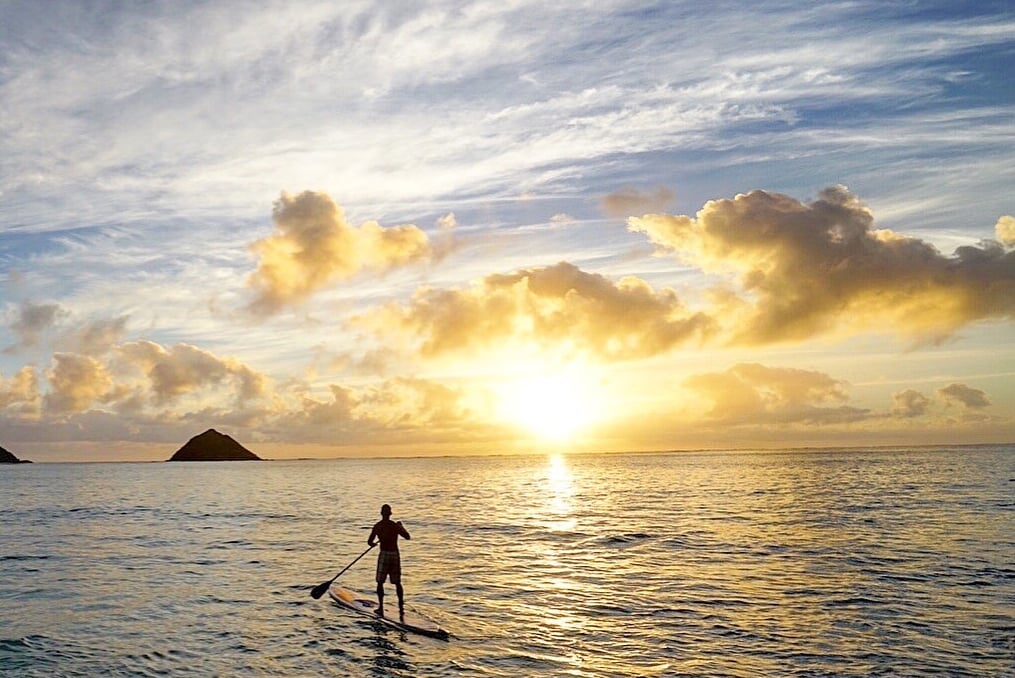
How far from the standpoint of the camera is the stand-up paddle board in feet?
83.9

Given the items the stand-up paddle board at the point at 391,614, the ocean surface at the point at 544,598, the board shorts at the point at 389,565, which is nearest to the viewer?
the ocean surface at the point at 544,598

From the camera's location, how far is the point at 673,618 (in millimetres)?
27234

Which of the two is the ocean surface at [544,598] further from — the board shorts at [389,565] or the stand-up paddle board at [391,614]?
the board shorts at [389,565]

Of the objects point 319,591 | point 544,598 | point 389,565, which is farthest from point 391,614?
point 544,598

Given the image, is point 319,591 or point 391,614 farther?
point 319,591

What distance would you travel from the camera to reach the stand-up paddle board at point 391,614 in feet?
83.9

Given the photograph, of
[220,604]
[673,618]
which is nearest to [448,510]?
[220,604]

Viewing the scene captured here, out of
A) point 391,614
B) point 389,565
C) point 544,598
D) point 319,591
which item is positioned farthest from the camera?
point 544,598

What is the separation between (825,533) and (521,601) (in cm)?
3068

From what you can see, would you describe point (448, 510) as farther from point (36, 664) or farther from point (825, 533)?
point (36, 664)

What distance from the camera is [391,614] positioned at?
91.8 feet

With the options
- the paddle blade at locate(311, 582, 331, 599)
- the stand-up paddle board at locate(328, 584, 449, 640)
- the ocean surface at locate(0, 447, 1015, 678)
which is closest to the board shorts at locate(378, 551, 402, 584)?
the stand-up paddle board at locate(328, 584, 449, 640)

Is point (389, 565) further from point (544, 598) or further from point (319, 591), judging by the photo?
point (544, 598)

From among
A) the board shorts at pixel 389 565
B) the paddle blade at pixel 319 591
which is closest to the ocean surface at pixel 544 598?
the paddle blade at pixel 319 591
